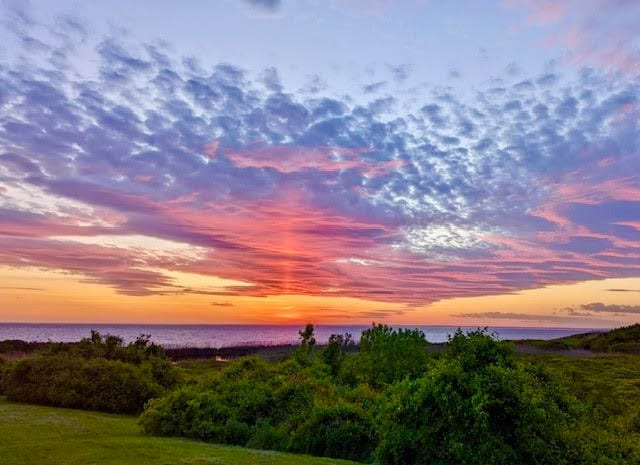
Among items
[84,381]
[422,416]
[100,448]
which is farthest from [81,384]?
[422,416]

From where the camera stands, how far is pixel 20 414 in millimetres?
20328

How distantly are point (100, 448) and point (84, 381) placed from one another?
959cm

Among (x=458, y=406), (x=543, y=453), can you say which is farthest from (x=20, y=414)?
(x=543, y=453)

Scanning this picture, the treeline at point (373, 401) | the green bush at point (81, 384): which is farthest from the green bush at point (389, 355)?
the green bush at point (81, 384)

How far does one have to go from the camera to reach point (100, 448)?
14.8 meters

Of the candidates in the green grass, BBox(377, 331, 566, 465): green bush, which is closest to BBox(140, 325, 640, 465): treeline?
BBox(377, 331, 566, 465): green bush

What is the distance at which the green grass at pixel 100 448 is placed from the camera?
44.2 feet

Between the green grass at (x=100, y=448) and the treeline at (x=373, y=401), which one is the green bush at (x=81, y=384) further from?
the green grass at (x=100, y=448)

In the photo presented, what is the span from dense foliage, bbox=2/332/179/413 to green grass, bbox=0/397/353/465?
10.4ft

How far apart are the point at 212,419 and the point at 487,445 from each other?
9.76 m

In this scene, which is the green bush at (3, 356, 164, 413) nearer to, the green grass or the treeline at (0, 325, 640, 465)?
the treeline at (0, 325, 640, 465)

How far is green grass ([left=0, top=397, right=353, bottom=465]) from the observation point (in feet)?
44.2

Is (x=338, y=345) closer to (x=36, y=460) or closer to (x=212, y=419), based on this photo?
(x=212, y=419)

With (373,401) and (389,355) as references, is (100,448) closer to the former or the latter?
(373,401)
